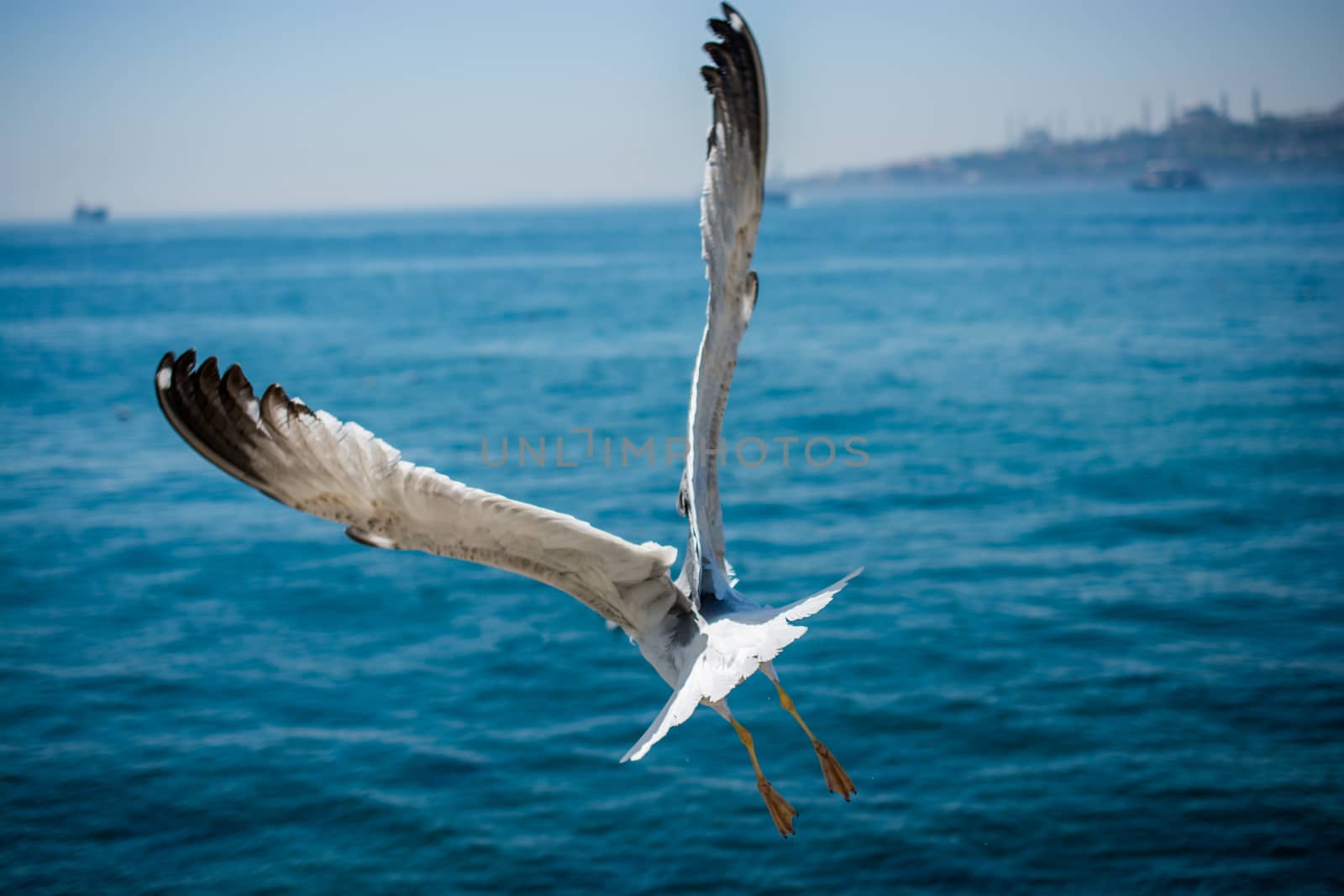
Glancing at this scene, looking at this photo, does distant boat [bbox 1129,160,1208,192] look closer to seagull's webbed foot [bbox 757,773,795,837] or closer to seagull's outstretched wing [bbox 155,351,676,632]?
seagull's webbed foot [bbox 757,773,795,837]

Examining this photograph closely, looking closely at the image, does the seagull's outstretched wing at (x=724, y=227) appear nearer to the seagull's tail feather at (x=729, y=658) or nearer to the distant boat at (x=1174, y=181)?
the seagull's tail feather at (x=729, y=658)

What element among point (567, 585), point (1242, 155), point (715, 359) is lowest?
point (567, 585)

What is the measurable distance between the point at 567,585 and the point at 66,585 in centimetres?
1266

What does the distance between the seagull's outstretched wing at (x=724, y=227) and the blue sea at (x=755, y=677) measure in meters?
4.00

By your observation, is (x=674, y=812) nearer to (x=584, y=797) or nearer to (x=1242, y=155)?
(x=584, y=797)

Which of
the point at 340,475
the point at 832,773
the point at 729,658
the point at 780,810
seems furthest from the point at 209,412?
the point at 832,773

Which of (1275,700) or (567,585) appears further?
(1275,700)

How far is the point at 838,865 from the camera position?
30.2 ft

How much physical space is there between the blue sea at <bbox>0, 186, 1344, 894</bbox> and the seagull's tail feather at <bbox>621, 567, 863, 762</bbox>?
388 centimetres

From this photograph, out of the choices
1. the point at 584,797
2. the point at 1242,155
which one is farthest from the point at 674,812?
the point at 1242,155

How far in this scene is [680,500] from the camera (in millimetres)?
7094

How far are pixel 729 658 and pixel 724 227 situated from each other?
2402 mm

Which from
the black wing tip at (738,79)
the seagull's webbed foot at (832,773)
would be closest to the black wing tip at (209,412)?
the black wing tip at (738,79)

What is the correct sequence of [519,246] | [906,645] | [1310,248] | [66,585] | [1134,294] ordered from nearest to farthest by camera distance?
[906,645], [66,585], [1134,294], [1310,248], [519,246]
